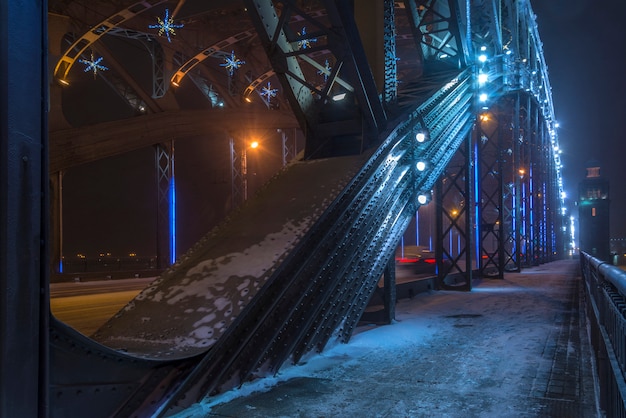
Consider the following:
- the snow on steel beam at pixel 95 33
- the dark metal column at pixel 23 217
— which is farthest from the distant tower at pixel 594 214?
the dark metal column at pixel 23 217

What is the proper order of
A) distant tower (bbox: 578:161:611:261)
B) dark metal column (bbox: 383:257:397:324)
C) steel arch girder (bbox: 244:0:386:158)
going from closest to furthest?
steel arch girder (bbox: 244:0:386:158) → dark metal column (bbox: 383:257:397:324) → distant tower (bbox: 578:161:611:261)

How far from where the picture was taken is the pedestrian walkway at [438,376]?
203 inches

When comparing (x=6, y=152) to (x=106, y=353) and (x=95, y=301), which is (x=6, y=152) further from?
(x=95, y=301)

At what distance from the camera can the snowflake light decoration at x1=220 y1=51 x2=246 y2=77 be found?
105 feet

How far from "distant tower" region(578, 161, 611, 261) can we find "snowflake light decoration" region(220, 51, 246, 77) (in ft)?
194

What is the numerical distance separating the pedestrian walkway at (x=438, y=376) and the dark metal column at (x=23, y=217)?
1.86 m

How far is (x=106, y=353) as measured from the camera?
432 cm

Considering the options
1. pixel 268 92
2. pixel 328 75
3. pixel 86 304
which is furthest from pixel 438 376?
pixel 268 92

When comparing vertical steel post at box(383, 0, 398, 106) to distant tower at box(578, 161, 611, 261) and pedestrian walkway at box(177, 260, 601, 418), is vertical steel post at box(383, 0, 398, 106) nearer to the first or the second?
pedestrian walkway at box(177, 260, 601, 418)

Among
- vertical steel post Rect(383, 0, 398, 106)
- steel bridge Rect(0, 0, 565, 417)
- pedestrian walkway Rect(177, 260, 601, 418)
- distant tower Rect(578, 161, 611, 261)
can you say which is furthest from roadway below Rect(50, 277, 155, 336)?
distant tower Rect(578, 161, 611, 261)

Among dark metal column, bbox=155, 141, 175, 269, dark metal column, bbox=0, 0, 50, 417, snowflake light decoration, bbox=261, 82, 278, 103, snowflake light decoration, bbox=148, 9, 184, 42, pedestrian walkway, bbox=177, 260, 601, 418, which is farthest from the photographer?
snowflake light decoration, bbox=261, 82, 278, 103

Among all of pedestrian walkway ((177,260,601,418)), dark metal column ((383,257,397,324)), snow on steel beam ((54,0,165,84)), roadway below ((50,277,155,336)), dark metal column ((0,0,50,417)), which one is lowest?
roadway below ((50,277,155,336))

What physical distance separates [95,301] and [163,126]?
15457 millimetres

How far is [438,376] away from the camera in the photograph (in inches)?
250
